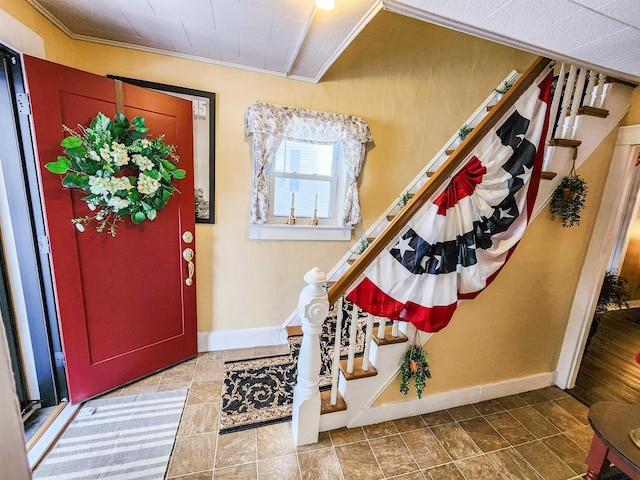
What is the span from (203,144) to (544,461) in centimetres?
323

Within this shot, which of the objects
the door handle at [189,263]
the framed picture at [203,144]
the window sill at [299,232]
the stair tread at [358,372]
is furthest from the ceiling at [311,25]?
the stair tread at [358,372]

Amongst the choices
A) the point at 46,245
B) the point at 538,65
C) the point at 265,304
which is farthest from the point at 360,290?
the point at 46,245

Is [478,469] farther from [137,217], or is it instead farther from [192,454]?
[137,217]

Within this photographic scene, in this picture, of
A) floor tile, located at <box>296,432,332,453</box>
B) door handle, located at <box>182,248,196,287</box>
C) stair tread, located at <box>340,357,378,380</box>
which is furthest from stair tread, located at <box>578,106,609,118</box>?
door handle, located at <box>182,248,196,287</box>

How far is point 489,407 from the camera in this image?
6.99 feet

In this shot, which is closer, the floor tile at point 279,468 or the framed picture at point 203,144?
the floor tile at point 279,468

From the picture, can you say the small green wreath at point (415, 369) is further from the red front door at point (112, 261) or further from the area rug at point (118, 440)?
the red front door at point (112, 261)

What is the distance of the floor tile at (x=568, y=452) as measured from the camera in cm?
169

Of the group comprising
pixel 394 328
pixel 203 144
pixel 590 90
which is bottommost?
pixel 394 328

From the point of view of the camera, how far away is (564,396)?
2283 millimetres

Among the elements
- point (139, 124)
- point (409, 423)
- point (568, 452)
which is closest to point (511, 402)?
point (568, 452)

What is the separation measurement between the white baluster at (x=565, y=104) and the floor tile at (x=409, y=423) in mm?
2224

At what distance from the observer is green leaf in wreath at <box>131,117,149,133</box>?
1.79 meters

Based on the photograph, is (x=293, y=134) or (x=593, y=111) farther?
(x=293, y=134)
